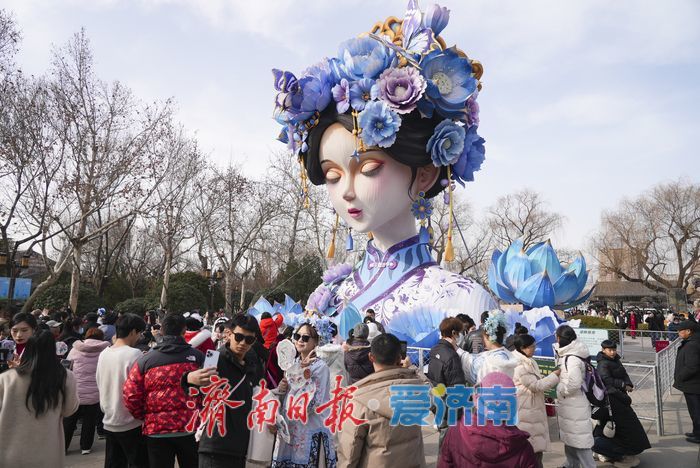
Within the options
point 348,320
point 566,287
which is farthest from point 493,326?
point 566,287

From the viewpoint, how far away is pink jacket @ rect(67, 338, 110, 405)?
15.2ft

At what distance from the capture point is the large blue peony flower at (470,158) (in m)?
6.43

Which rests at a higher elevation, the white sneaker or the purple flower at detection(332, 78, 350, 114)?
the purple flower at detection(332, 78, 350, 114)

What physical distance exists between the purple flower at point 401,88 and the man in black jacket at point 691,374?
3901 mm

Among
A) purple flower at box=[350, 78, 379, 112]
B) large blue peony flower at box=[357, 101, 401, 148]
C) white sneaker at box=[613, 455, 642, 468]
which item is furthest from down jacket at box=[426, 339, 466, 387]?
purple flower at box=[350, 78, 379, 112]

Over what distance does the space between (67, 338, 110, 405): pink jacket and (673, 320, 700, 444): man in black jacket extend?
19.0ft

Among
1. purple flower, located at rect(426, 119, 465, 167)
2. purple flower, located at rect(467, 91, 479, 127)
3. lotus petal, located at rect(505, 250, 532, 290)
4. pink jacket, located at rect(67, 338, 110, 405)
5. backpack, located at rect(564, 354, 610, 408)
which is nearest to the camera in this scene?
backpack, located at rect(564, 354, 610, 408)

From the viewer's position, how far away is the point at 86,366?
15.2 feet

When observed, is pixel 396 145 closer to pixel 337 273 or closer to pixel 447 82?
pixel 447 82

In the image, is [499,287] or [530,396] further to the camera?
[499,287]

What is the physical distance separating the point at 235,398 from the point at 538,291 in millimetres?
4515

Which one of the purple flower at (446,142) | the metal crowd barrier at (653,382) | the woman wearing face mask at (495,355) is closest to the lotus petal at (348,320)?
the metal crowd barrier at (653,382)

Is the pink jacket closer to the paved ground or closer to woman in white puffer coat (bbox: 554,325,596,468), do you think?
the paved ground

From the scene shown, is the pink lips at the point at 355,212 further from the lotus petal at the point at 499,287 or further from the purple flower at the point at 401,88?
the lotus petal at the point at 499,287
